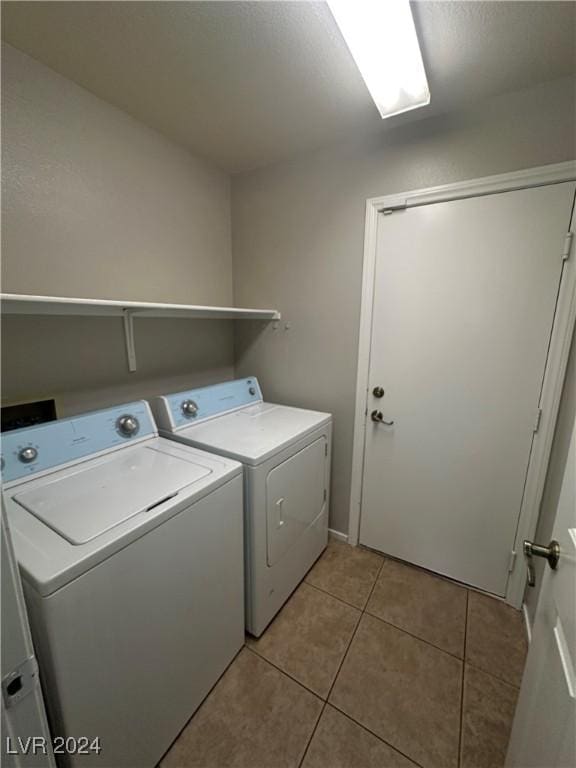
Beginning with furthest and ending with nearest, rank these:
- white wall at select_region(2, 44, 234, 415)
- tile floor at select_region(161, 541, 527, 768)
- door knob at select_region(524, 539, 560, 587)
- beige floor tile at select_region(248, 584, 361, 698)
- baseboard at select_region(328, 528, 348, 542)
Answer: baseboard at select_region(328, 528, 348, 542) → beige floor tile at select_region(248, 584, 361, 698) → white wall at select_region(2, 44, 234, 415) → tile floor at select_region(161, 541, 527, 768) → door knob at select_region(524, 539, 560, 587)

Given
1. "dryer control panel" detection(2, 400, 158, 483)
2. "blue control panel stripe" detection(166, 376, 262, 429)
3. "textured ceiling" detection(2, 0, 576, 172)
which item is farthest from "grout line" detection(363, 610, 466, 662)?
"textured ceiling" detection(2, 0, 576, 172)

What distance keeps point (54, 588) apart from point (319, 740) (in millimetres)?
1144

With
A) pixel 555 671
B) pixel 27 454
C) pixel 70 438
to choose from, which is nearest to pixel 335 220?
pixel 70 438

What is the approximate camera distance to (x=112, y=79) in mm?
1336

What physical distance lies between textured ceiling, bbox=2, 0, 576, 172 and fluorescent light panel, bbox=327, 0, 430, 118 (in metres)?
0.09

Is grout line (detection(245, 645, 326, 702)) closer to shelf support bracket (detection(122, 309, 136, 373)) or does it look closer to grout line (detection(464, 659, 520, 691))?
grout line (detection(464, 659, 520, 691))

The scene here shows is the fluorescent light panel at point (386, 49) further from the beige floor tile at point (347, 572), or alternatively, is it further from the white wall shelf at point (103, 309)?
the beige floor tile at point (347, 572)

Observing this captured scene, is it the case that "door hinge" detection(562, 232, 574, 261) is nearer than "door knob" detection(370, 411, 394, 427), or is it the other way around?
"door hinge" detection(562, 232, 574, 261)

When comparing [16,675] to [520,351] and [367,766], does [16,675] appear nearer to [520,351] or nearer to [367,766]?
[367,766]

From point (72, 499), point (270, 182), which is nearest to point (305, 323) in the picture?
Answer: point (270, 182)

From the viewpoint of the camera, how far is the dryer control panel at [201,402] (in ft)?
5.39

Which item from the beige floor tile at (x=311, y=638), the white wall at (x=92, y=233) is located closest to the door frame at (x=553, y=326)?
the beige floor tile at (x=311, y=638)

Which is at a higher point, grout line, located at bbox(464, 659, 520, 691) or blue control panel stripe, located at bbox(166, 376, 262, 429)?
blue control panel stripe, located at bbox(166, 376, 262, 429)

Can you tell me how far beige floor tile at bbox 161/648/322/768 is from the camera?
3.60 ft
